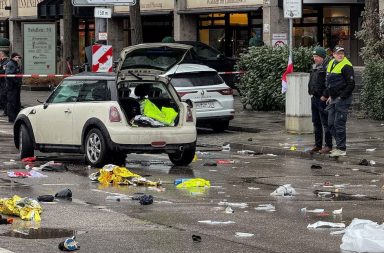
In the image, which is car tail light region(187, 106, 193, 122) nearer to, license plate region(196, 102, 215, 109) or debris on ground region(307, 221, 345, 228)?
license plate region(196, 102, 215, 109)

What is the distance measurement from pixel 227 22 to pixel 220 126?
16.5 m

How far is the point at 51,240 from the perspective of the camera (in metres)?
9.86

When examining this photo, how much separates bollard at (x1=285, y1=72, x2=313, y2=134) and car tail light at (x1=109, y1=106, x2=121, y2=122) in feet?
20.4

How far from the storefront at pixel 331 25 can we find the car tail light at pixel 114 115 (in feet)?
63.7

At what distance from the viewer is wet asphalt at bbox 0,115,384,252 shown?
9.75 m

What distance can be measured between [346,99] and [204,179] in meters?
3.82

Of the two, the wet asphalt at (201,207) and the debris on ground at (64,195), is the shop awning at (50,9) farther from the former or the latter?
the debris on ground at (64,195)

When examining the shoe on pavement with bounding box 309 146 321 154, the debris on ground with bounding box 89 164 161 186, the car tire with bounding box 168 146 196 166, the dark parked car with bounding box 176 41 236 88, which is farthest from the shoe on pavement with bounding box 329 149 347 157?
the dark parked car with bounding box 176 41 236 88

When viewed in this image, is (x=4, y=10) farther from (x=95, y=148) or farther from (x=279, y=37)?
(x=95, y=148)

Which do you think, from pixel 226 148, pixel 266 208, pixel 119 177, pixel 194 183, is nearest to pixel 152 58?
pixel 226 148

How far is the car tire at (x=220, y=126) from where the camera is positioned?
2430 cm

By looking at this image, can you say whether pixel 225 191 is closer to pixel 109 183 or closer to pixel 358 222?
pixel 109 183

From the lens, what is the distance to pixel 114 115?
645 inches

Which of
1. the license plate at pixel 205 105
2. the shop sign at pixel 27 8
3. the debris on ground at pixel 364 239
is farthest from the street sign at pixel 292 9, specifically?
the shop sign at pixel 27 8
